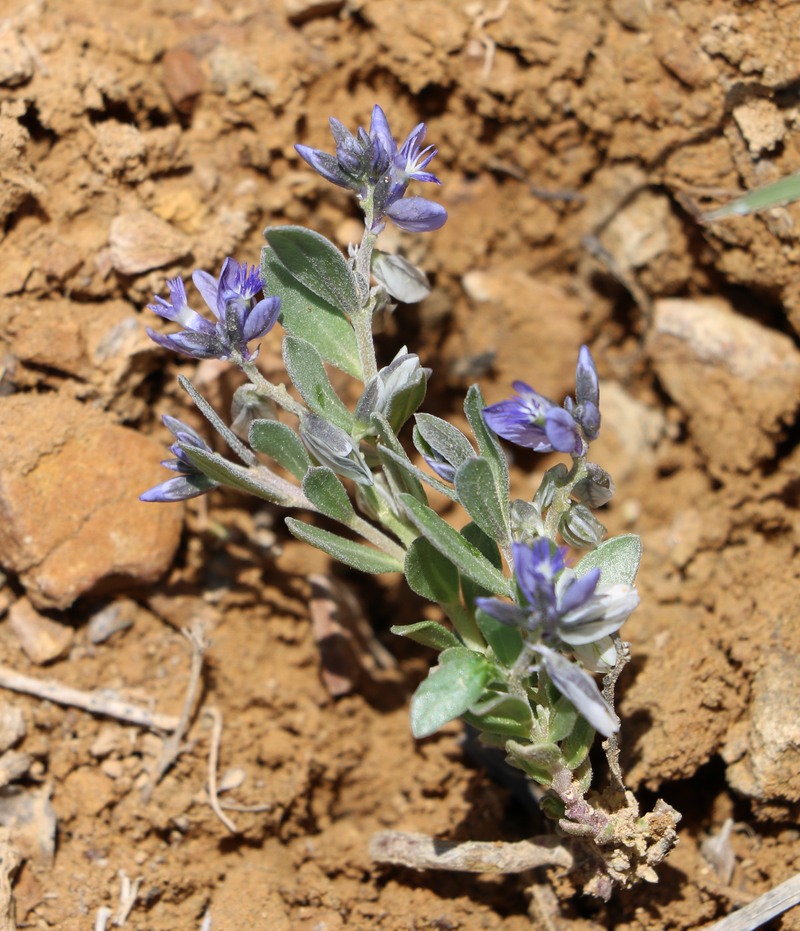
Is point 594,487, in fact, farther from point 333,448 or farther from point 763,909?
point 763,909

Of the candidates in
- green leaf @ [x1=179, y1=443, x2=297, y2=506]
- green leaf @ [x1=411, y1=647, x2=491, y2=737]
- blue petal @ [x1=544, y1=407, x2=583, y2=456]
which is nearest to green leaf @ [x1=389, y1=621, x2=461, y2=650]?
green leaf @ [x1=411, y1=647, x2=491, y2=737]

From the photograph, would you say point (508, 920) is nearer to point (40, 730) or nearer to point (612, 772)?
point (612, 772)

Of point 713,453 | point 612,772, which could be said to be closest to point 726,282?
point 713,453

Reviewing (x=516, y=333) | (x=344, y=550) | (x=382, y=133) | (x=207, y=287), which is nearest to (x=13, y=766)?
(x=344, y=550)

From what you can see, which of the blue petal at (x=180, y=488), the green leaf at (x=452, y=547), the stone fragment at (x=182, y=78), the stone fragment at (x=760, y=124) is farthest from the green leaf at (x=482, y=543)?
the stone fragment at (x=182, y=78)

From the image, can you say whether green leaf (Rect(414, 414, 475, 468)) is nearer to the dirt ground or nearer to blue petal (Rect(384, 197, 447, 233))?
blue petal (Rect(384, 197, 447, 233))

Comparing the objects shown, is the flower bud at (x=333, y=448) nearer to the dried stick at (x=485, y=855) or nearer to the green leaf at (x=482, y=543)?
the green leaf at (x=482, y=543)

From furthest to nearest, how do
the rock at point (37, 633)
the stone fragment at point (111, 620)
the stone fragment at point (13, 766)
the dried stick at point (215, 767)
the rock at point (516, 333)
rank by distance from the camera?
the rock at point (516, 333) → the stone fragment at point (111, 620) → the rock at point (37, 633) → the dried stick at point (215, 767) → the stone fragment at point (13, 766)
